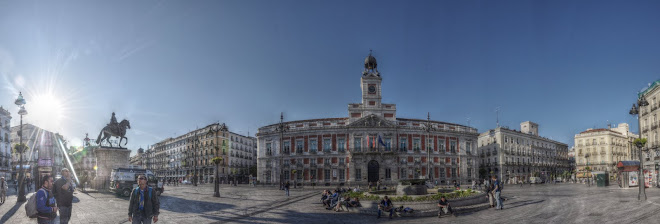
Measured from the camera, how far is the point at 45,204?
8.87 metres

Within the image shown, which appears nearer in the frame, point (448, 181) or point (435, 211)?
point (435, 211)

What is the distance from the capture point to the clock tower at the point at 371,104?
192 feet

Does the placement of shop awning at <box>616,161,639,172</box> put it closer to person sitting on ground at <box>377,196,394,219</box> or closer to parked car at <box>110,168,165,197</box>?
person sitting on ground at <box>377,196,394,219</box>

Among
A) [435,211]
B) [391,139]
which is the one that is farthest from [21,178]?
[391,139]

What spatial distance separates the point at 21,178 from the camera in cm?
2280

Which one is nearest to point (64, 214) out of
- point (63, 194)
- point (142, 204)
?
point (63, 194)

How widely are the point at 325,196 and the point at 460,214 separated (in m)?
7.88

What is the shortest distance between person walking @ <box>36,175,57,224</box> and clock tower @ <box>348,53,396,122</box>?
5016 centimetres

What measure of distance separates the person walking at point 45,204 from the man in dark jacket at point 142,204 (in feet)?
6.68

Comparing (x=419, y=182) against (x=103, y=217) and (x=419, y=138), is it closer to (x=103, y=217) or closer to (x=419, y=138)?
(x=103, y=217)

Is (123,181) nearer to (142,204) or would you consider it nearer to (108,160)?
(108,160)

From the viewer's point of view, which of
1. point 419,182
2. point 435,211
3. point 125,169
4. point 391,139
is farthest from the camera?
point 391,139

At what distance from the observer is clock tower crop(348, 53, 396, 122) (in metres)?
58.5

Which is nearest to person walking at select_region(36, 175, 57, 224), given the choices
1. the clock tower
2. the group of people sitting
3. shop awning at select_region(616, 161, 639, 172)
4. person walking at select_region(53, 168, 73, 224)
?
person walking at select_region(53, 168, 73, 224)
